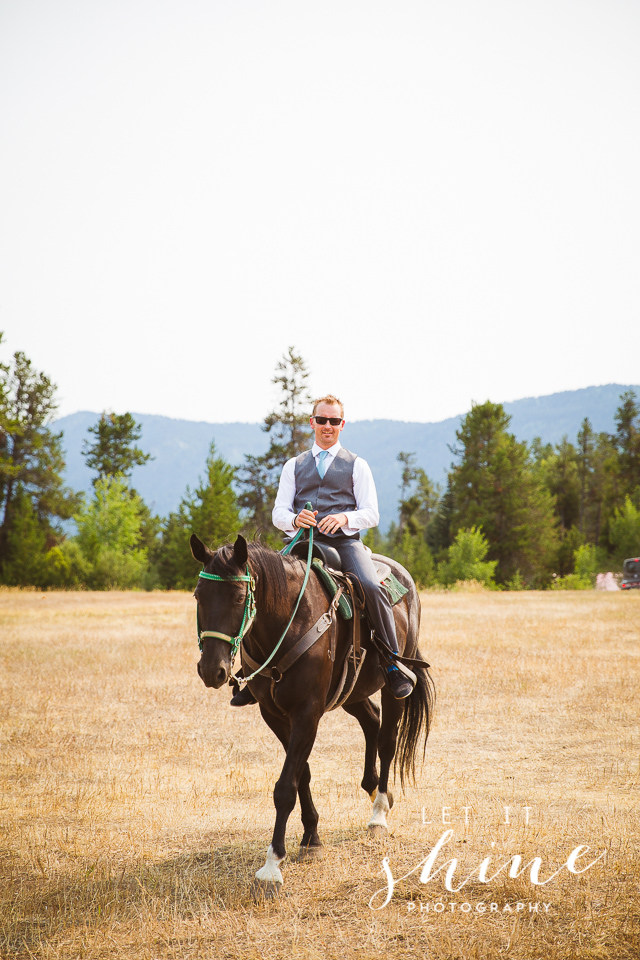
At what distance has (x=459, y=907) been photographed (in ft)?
14.2

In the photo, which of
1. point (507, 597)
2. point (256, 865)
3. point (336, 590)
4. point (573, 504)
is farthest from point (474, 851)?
point (573, 504)

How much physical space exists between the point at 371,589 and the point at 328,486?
888 mm

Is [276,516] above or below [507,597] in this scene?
above

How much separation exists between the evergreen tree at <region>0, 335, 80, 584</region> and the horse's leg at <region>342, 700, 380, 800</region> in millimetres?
37375

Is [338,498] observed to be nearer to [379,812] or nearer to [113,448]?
[379,812]

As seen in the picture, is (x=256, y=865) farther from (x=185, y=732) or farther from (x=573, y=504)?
(x=573, y=504)

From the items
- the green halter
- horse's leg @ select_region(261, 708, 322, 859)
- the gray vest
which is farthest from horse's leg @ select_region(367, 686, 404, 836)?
the green halter

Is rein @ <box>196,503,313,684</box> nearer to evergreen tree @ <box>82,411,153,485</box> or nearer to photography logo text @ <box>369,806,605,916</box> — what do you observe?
photography logo text @ <box>369,806,605,916</box>

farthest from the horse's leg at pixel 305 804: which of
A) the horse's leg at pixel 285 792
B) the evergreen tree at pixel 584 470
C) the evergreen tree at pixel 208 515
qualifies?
the evergreen tree at pixel 584 470

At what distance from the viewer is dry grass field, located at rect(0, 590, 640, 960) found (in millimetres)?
4086

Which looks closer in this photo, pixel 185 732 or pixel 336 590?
pixel 336 590

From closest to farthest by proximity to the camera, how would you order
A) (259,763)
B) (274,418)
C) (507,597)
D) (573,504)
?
1. (259,763)
2. (507,597)
3. (274,418)
4. (573,504)

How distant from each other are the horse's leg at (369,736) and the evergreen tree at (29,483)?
123 ft

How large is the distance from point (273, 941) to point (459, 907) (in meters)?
1.17
